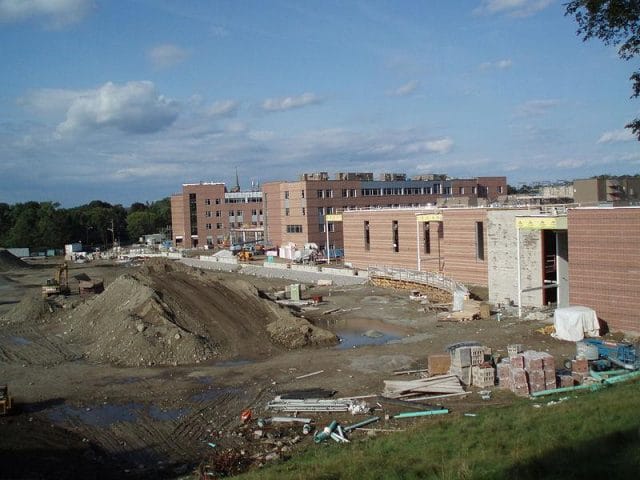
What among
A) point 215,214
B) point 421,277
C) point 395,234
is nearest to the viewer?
point 421,277

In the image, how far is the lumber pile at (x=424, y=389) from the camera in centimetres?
1947

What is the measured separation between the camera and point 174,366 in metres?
26.9

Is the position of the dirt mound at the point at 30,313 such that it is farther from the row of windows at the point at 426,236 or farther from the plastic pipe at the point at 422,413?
the row of windows at the point at 426,236

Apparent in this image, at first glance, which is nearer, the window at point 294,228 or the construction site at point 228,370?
the construction site at point 228,370

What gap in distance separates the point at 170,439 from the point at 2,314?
31021 mm

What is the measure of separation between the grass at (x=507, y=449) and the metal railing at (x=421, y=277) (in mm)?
24590

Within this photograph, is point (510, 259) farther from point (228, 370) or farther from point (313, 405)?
point (313, 405)

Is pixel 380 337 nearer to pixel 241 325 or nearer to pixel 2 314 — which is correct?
pixel 241 325

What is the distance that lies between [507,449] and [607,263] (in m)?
19.7

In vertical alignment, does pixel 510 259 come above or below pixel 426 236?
below

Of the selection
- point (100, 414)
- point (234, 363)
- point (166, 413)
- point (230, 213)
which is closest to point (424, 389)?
point (166, 413)

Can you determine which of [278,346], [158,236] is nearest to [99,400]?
[278,346]

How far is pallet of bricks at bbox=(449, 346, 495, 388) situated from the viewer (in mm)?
19969

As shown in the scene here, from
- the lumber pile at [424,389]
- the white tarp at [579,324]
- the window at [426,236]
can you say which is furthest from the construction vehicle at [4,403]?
the window at [426,236]
